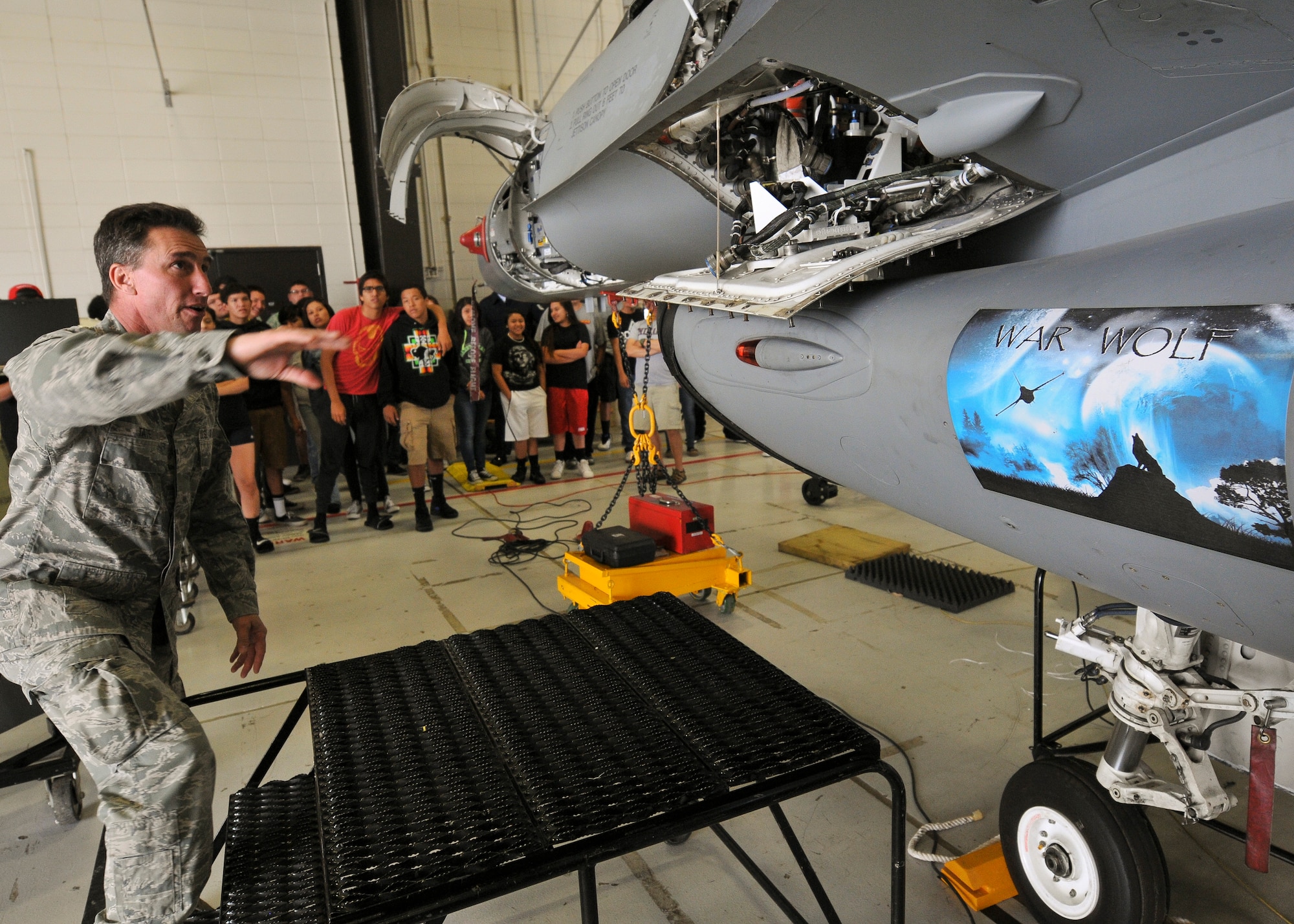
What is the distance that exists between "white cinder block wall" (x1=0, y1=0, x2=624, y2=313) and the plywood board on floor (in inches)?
268

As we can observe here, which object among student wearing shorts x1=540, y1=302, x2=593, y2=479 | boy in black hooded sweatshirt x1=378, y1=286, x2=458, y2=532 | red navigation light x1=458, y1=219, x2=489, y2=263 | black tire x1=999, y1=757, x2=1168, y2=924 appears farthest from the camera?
student wearing shorts x1=540, y1=302, x2=593, y2=479

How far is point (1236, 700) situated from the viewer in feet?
5.05

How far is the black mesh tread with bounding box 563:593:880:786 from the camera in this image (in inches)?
56.8

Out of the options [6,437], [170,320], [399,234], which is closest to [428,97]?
[6,437]

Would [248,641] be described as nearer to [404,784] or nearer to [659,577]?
[404,784]

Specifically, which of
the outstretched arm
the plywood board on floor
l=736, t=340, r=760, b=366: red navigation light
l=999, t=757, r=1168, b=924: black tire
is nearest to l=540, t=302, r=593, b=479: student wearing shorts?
the plywood board on floor

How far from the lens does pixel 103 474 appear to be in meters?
1.54

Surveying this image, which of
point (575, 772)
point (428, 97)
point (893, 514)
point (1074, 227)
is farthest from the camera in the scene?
point (893, 514)

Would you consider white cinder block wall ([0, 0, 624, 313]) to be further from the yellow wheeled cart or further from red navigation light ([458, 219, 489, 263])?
the yellow wheeled cart

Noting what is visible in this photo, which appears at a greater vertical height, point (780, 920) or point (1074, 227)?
point (1074, 227)

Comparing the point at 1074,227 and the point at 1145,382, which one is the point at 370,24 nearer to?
the point at 1074,227

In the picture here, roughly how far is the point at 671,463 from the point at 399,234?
4.48 metres

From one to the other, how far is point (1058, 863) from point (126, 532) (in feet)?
7.16

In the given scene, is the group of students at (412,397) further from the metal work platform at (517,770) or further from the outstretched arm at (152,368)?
the outstretched arm at (152,368)
